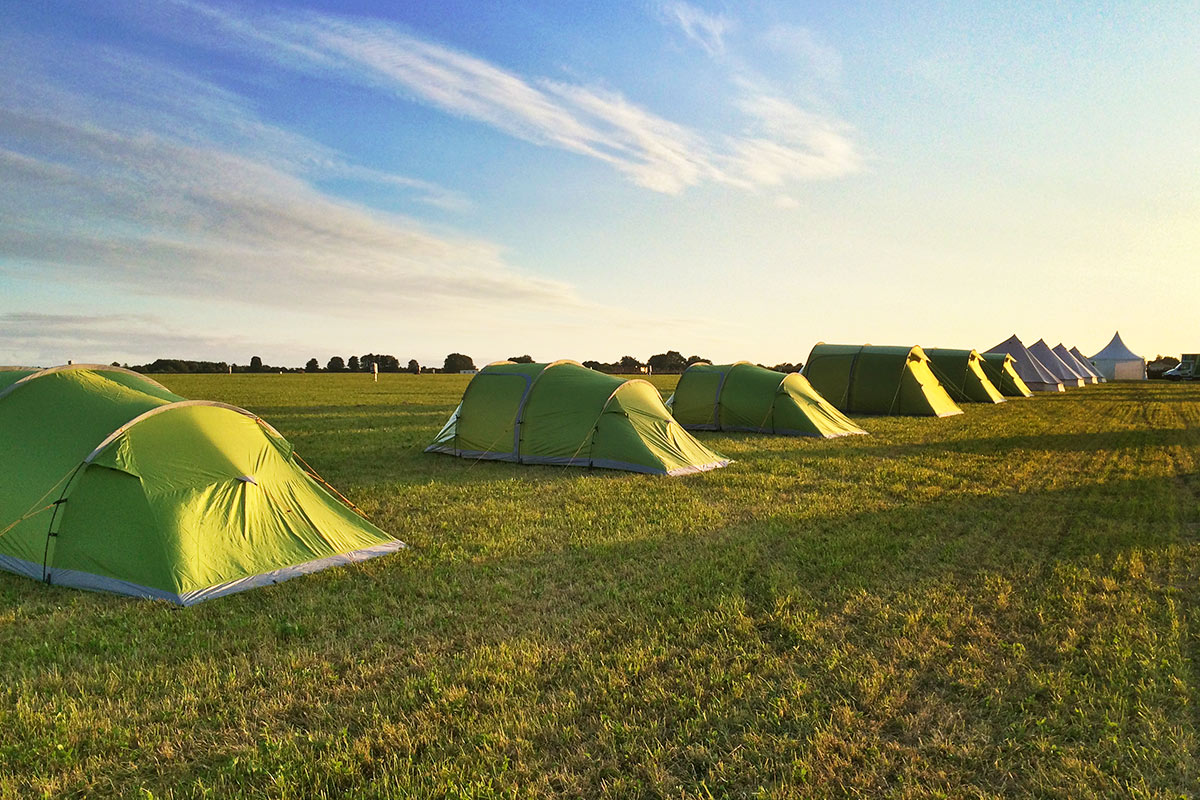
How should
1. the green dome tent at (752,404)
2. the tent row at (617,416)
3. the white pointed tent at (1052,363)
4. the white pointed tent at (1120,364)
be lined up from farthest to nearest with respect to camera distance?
1. the white pointed tent at (1120,364)
2. the white pointed tent at (1052,363)
3. the green dome tent at (752,404)
4. the tent row at (617,416)

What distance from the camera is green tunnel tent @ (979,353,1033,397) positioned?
37.0 metres

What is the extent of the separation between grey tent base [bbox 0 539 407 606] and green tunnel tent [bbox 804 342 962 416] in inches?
890

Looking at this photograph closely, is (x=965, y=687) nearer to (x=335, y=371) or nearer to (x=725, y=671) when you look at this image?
(x=725, y=671)

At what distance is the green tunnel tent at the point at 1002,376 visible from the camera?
121 feet

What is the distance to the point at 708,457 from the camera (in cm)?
1383

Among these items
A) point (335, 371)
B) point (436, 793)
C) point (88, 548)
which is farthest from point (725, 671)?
point (335, 371)

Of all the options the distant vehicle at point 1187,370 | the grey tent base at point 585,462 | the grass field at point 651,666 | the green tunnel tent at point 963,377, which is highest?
the distant vehicle at point 1187,370

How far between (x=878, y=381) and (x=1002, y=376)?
15797 mm

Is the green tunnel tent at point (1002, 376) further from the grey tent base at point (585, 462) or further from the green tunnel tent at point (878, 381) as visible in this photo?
the grey tent base at point (585, 462)

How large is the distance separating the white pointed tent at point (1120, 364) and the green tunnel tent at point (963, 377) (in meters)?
45.8

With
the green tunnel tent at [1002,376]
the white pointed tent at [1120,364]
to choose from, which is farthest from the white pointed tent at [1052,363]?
the white pointed tent at [1120,364]

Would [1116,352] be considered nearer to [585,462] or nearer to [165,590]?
[585,462]

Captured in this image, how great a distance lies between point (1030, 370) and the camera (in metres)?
44.4

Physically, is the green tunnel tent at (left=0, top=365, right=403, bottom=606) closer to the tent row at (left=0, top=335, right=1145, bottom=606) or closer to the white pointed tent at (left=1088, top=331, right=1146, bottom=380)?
the tent row at (left=0, top=335, right=1145, bottom=606)
